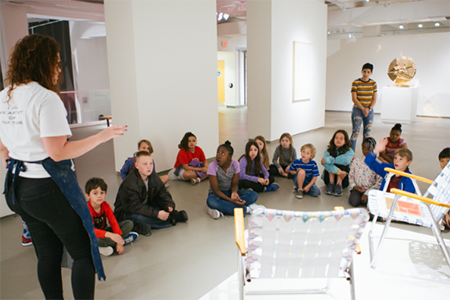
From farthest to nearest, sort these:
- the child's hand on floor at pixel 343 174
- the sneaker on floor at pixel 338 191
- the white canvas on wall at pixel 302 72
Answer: the white canvas on wall at pixel 302 72 < the child's hand on floor at pixel 343 174 < the sneaker on floor at pixel 338 191

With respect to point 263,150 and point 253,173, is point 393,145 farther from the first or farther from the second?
point 253,173

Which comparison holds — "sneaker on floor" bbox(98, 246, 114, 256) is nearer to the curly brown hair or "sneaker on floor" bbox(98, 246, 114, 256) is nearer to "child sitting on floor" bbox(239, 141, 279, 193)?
the curly brown hair

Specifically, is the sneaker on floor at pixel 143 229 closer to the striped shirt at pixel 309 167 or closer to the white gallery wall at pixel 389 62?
the striped shirt at pixel 309 167

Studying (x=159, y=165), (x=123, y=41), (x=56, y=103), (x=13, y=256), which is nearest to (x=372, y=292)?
(x=56, y=103)

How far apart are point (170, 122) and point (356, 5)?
28.2ft

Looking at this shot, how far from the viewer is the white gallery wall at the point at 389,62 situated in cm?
1256

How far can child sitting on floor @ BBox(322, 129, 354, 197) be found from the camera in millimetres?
4797

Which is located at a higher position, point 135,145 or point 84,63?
point 84,63

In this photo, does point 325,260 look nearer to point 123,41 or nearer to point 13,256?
point 13,256

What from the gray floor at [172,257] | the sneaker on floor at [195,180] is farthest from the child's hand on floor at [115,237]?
the sneaker on floor at [195,180]

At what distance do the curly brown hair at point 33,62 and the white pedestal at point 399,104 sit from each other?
11223 millimetres

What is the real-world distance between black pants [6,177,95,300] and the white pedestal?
11.2 meters

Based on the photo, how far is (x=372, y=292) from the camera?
8.55 ft

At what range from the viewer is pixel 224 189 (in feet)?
13.6
